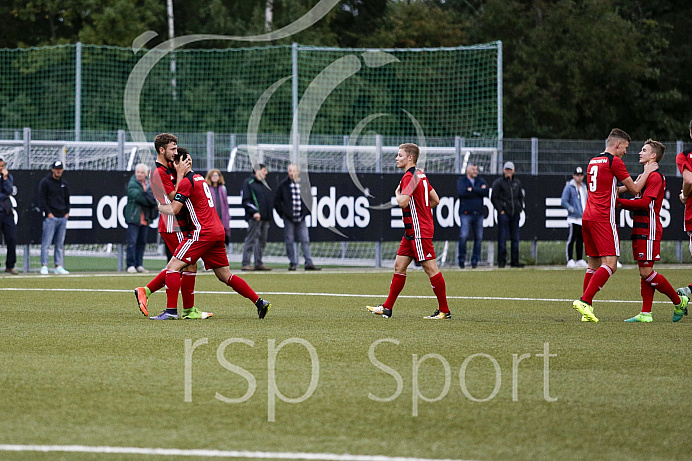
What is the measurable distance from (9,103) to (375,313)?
30354 mm

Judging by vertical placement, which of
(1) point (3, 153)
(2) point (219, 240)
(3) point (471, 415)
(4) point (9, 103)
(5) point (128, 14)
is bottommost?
(3) point (471, 415)

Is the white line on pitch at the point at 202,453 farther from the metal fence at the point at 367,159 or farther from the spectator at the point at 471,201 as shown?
the metal fence at the point at 367,159

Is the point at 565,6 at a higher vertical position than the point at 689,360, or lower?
higher

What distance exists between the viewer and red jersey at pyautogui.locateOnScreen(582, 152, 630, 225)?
1076 centimetres

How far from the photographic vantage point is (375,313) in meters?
11.3

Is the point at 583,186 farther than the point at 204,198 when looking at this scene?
Yes

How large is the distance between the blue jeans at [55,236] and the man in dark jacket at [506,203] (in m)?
9.18

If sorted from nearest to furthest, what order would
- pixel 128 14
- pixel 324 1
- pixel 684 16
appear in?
pixel 128 14 → pixel 324 1 → pixel 684 16

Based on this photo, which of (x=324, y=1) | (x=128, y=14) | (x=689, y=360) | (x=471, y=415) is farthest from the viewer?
(x=324, y=1)

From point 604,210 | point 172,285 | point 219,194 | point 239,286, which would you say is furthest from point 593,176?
point 219,194

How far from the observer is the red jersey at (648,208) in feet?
36.1

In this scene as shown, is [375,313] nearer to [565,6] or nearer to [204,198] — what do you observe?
[204,198]

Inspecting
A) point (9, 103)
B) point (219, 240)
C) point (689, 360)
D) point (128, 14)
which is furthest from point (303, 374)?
point (128, 14)

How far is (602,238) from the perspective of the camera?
10.7 m
